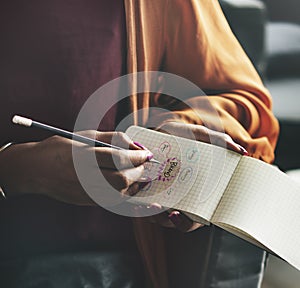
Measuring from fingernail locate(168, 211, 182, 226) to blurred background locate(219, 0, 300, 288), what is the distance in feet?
1.02

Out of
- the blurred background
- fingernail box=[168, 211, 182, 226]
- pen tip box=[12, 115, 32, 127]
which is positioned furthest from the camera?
the blurred background

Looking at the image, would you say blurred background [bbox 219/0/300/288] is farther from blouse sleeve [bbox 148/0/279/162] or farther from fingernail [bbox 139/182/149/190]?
fingernail [bbox 139/182/149/190]

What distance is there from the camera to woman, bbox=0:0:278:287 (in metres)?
0.94

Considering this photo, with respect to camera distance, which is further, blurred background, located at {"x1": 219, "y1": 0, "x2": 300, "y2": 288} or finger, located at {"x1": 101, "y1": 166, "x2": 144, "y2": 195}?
blurred background, located at {"x1": 219, "y1": 0, "x2": 300, "y2": 288}

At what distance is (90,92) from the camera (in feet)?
3.22

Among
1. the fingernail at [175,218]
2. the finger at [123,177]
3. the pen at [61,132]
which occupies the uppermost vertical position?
the pen at [61,132]

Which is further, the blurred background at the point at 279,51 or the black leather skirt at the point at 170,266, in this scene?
the blurred background at the point at 279,51

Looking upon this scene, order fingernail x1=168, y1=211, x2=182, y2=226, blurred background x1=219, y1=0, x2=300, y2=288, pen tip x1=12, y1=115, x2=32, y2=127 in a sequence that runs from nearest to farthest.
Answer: pen tip x1=12, y1=115, x2=32, y2=127, fingernail x1=168, y1=211, x2=182, y2=226, blurred background x1=219, y1=0, x2=300, y2=288

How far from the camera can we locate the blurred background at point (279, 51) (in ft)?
3.76

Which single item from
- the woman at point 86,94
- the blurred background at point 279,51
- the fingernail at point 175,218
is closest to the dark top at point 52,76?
the woman at point 86,94

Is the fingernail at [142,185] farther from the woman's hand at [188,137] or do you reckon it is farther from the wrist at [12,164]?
the wrist at [12,164]

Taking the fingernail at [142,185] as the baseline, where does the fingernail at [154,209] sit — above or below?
below

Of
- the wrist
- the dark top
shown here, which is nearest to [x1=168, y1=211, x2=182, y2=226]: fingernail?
the dark top

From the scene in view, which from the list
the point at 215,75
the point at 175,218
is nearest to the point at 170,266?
the point at 175,218
